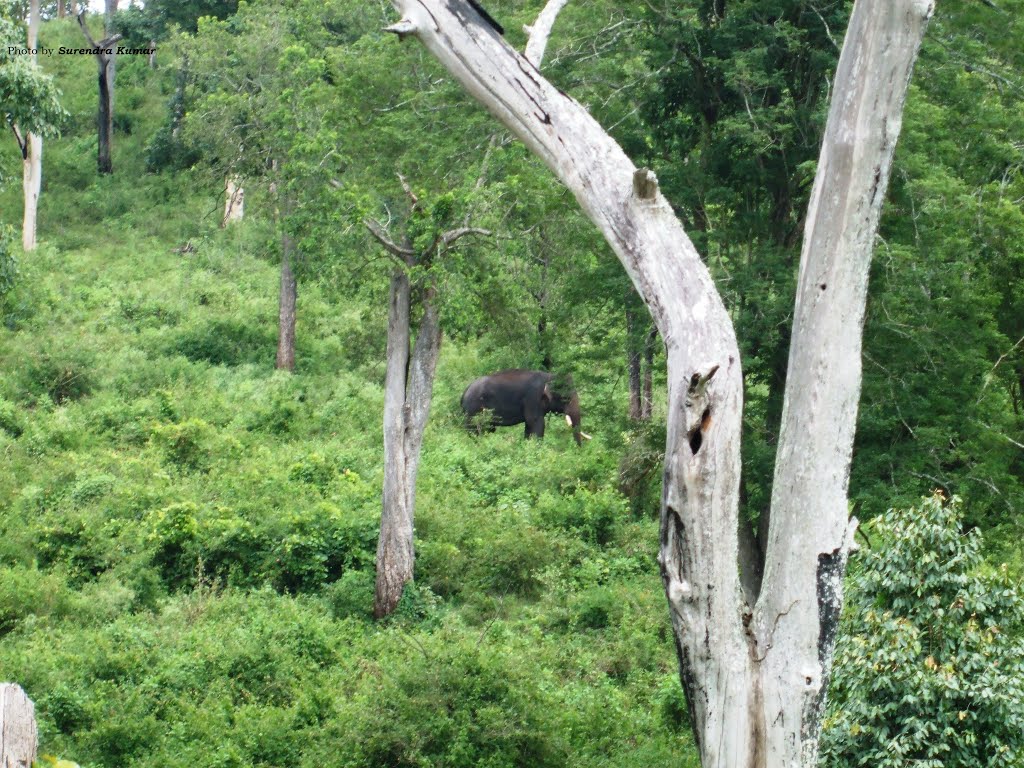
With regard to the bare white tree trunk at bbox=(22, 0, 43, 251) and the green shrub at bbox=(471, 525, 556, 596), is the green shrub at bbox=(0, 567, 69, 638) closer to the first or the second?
the green shrub at bbox=(471, 525, 556, 596)

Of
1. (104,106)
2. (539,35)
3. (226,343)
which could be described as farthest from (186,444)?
(104,106)

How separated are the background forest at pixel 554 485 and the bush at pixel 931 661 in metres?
0.02

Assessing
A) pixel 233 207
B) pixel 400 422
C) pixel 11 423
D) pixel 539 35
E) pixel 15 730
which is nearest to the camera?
pixel 15 730

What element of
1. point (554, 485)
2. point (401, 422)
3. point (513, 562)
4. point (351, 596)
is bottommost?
point (351, 596)

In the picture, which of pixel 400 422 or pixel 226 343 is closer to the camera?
pixel 400 422

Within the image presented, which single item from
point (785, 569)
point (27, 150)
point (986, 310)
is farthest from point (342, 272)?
point (27, 150)

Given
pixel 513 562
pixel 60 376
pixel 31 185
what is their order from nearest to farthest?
pixel 513 562 → pixel 60 376 → pixel 31 185

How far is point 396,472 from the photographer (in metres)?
13.6

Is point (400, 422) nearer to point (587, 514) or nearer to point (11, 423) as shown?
point (587, 514)

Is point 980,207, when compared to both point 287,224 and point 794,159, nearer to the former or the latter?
point 794,159

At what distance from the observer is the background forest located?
31.0ft

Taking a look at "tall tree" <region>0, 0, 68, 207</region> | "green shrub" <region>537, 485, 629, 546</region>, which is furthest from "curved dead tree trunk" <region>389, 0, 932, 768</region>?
"tall tree" <region>0, 0, 68, 207</region>

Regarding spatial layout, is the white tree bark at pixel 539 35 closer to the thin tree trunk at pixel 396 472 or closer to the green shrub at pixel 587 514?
the thin tree trunk at pixel 396 472

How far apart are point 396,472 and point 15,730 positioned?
33.5 feet
